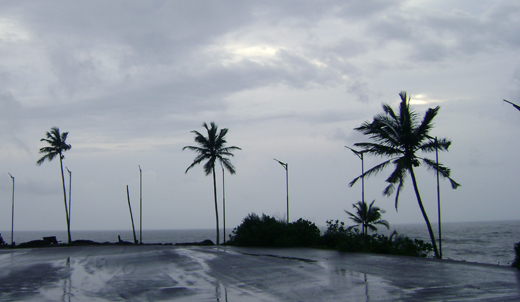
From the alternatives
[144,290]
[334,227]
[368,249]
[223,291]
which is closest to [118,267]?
[144,290]

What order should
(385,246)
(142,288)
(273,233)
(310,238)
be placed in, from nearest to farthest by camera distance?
(142,288), (385,246), (310,238), (273,233)

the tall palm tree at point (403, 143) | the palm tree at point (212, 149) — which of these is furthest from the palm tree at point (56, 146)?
the tall palm tree at point (403, 143)

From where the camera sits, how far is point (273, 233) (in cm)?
2925

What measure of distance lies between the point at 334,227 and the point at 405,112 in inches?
307

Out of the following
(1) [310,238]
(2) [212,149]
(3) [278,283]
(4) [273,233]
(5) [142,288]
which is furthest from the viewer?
(2) [212,149]

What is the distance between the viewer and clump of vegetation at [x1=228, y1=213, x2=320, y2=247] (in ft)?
90.9

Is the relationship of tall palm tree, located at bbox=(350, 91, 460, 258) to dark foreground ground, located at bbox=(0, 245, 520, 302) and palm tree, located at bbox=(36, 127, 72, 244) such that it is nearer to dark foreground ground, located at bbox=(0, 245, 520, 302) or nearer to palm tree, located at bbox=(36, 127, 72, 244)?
dark foreground ground, located at bbox=(0, 245, 520, 302)

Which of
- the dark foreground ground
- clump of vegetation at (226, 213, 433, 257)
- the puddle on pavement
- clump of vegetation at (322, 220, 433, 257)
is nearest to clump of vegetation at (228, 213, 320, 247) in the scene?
clump of vegetation at (226, 213, 433, 257)

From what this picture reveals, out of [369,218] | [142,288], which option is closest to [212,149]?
[369,218]

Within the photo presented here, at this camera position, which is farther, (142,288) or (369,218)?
(369,218)

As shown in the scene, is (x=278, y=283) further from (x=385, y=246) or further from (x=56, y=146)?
(x=56, y=146)

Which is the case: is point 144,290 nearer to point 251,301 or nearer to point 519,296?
point 251,301

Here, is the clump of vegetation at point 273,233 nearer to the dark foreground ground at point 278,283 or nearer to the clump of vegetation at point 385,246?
the clump of vegetation at point 385,246

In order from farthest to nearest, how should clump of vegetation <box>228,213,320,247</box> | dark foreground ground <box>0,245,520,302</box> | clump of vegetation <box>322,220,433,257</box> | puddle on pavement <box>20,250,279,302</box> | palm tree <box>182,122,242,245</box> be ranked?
palm tree <box>182,122,242,245</box> → clump of vegetation <box>228,213,320,247</box> → clump of vegetation <box>322,220,433,257</box> → puddle on pavement <box>20,250,279,302</box> → dark foreground ground <box>0,245,520,302</box>
